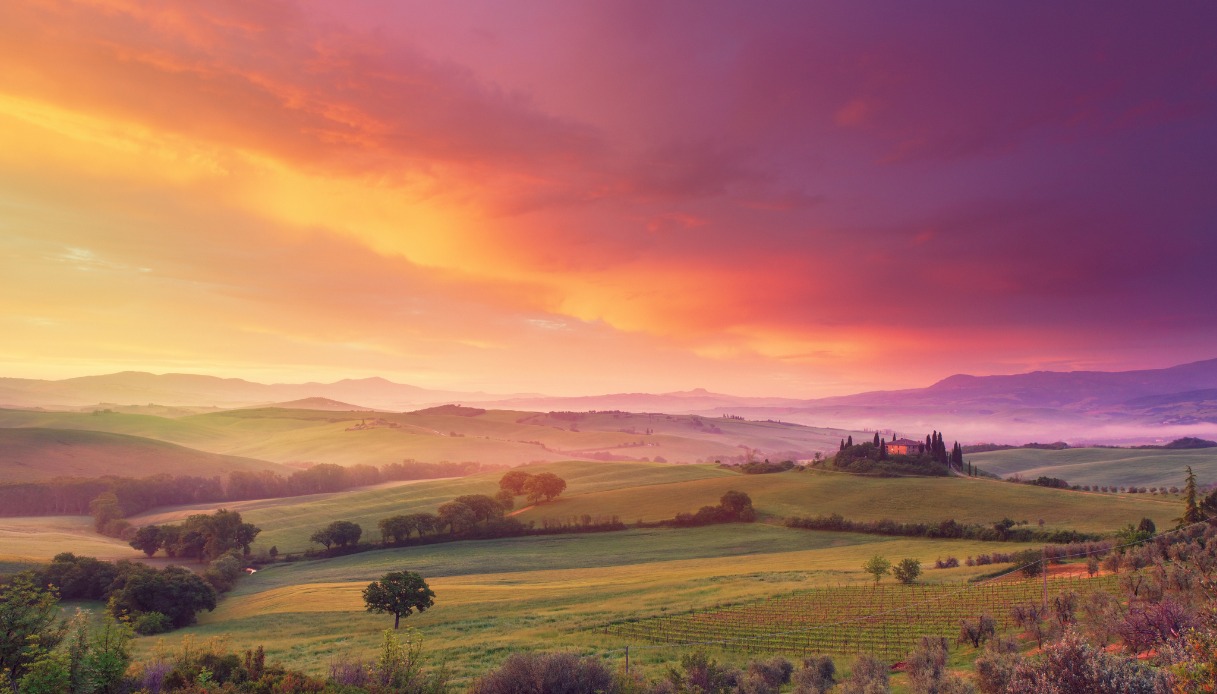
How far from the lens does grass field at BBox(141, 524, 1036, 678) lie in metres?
46.2

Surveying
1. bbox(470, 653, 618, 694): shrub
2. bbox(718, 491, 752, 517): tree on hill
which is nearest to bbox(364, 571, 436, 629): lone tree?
bbox(470, 653, 618, 694): shrub

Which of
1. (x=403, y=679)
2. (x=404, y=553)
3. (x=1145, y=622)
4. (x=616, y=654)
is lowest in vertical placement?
(x=404, y=553)

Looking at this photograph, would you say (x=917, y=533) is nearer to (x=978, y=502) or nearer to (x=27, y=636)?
(x=978, y=502)

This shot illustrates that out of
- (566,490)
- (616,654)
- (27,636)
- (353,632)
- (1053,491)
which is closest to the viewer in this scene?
(27,636)

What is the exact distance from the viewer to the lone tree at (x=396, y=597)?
57219mm

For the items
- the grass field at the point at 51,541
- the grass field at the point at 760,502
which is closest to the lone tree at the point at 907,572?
the grass field at the point at 760,502

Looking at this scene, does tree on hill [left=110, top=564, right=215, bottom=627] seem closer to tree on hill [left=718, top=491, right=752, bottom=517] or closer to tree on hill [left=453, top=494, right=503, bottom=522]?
tree on hill [left=453, top=494, right=503, bottom=522]

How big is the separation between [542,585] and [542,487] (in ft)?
221

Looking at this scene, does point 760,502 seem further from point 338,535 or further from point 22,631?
point 22,631

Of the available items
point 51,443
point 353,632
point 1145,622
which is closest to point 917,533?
point 1145,622

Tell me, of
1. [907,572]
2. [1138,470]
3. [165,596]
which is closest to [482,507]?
[165,596]

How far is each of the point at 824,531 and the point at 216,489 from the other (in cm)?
16053

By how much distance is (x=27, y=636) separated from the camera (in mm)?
23531

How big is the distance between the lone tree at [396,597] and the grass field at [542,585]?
59.5 inches
